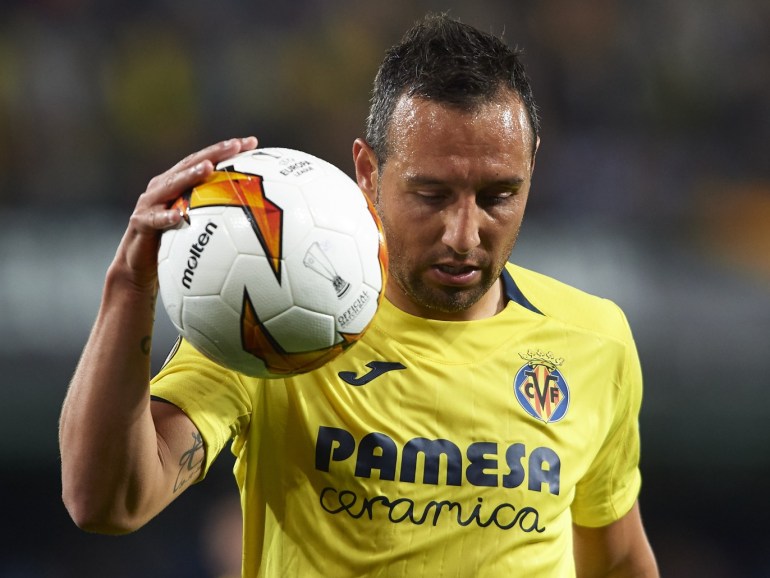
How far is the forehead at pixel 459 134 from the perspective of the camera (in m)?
2.40

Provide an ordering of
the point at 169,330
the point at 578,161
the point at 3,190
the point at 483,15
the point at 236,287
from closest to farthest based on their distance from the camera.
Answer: the point at 236,287
the point at 169,330
the point at 3,190
the point at 578,161
the point at 483,15

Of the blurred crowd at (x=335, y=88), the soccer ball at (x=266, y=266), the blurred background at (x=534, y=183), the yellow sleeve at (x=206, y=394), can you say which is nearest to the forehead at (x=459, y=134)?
the soccer ball at (x=266, y=266)

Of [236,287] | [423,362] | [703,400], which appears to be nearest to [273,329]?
[236,287]

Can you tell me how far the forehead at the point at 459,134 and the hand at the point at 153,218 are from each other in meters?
0.63

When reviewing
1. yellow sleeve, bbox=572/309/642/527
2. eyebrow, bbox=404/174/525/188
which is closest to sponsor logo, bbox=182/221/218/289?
eyebrow, bbox=404/174/525/188

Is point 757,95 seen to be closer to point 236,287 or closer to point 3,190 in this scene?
point 3,190

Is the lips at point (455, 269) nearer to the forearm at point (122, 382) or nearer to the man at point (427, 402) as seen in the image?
the man at point (427, 402)

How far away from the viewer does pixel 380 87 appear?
2688 mm

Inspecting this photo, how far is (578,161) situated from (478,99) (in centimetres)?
520

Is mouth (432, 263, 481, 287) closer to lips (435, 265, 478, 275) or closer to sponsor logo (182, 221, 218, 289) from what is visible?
lips (435, 265, 478, 275)

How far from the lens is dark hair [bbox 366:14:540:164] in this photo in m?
→ 2.45

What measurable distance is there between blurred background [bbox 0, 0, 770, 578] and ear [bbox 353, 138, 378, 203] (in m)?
3.71

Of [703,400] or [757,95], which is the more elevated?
[757,95]

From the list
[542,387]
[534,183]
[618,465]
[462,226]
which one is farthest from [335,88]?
[462,226]
